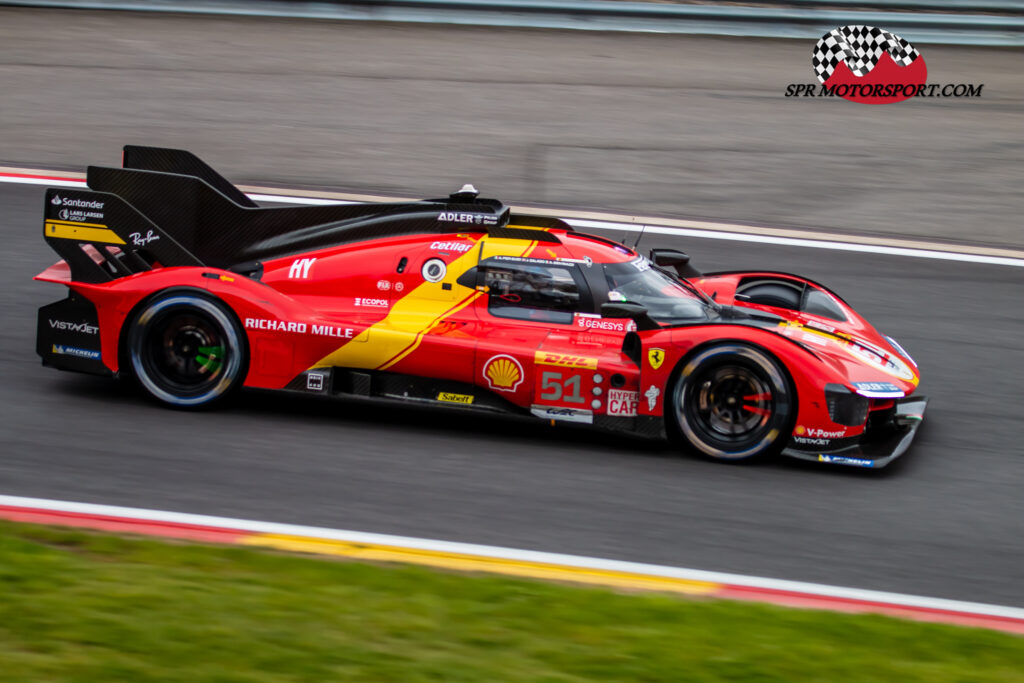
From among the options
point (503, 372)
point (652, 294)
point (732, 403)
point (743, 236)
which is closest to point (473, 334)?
point (503, 372)

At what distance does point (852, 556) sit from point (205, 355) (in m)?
4.50

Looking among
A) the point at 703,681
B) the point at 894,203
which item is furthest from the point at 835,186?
the point at 703,681

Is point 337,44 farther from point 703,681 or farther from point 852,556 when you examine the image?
point 703,681

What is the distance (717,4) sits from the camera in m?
19.0

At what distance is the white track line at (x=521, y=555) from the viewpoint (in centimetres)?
608

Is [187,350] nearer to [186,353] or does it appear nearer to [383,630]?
[186,353]

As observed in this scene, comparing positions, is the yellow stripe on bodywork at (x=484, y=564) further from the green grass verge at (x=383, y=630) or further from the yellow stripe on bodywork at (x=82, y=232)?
the yellow stripe on bodywork at (x=82, y=232)

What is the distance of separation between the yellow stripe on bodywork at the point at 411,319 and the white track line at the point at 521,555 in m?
1.69

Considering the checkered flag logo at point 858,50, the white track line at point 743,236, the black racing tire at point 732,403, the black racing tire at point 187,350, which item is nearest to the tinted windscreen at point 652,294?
the black racing tire at point 732,403

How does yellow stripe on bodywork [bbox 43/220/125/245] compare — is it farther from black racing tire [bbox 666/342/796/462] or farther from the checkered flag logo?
the checkered flag logo

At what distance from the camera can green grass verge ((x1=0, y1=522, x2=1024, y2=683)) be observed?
450cm

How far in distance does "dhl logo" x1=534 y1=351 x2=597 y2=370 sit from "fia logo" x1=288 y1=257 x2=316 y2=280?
71.5 inches

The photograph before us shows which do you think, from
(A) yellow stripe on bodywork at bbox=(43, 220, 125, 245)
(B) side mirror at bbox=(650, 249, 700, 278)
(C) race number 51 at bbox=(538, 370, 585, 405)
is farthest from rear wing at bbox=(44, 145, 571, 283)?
(B) side mirror at bbox=(650, 249, 700, 278)

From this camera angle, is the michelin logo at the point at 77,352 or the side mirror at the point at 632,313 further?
the michelin logo at the point at 77,352
